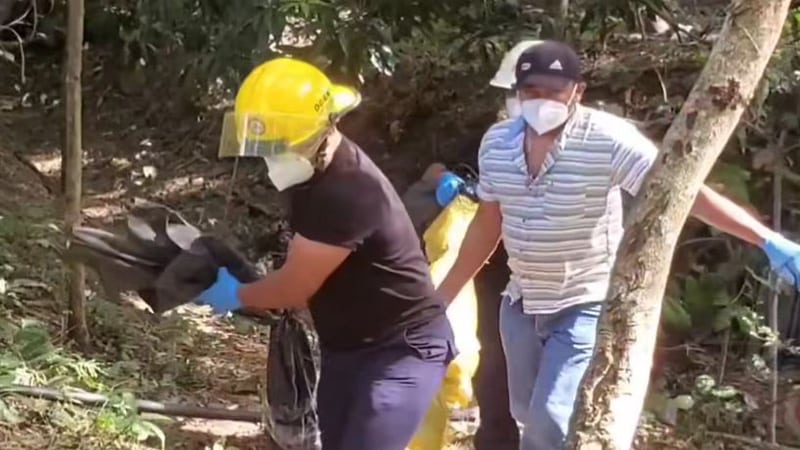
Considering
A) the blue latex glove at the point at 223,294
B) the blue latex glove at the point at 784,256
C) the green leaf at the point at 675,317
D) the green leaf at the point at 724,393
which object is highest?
the blue latex glove at the point at 784,256

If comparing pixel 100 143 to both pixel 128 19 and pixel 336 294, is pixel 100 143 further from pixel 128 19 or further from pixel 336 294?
pixel 336 294

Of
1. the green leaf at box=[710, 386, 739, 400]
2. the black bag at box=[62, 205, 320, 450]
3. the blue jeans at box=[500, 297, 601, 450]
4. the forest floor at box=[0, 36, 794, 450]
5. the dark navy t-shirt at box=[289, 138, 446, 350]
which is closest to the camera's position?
the dark navy t-shirt at box=[289, 138, 446, 350]

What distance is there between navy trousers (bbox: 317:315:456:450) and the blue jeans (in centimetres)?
43

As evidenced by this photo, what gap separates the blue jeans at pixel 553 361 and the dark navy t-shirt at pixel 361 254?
19.8 inches

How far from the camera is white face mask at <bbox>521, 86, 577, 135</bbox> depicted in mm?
3648

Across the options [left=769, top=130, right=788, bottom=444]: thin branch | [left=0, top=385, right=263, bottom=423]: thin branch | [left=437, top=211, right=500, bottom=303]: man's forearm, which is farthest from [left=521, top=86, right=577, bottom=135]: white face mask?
[left=769, top=130, right=788, bottom=444]: thin branch

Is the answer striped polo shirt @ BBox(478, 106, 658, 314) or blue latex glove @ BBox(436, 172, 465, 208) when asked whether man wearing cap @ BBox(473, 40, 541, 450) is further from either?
striped polo shirt @ BBox(478, 106, 658, 314)

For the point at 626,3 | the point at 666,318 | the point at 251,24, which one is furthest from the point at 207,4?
the point at 666,318

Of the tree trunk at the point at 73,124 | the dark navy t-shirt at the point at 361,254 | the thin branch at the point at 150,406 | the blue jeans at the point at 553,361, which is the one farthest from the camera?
the tree trunk at the point at 73,124

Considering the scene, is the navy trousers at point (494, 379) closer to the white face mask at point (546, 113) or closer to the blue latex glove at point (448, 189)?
the blue latex glove at point (448, 189)

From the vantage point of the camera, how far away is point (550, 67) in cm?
365

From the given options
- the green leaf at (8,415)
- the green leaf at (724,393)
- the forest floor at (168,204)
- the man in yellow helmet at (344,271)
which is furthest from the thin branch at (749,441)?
the green leaf at (8,415)

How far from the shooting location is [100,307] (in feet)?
21.0

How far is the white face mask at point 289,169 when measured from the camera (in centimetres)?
312
